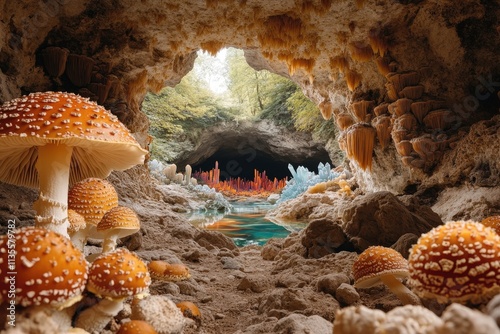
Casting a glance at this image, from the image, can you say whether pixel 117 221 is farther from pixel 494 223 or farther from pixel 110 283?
pixel 494 223

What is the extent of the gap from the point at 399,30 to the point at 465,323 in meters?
6.39

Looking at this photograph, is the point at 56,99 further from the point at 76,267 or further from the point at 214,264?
the point at 214,264

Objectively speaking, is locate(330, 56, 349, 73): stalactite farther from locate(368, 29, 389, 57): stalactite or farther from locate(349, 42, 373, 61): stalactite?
locate(368, 29, 389, 57): stalactite

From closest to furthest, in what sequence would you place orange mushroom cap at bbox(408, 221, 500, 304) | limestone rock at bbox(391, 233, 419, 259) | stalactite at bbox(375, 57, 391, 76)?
1. orange mushroom cap at bbox(408, 221, 500, 304)
2. limestone rock at bbox(391, 233, 419, 259)
3. stalactite at bbox(375, 57, 391, 76)

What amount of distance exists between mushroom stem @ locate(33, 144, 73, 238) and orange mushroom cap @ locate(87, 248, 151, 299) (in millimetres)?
618

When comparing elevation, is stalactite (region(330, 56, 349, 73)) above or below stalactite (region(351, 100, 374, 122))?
above

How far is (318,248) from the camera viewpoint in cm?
439

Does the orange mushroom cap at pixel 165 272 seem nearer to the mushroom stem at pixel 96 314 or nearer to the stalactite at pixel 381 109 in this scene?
the mushroom stem at pixel 96 314

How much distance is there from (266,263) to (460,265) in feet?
12.3

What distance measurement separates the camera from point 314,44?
20.9ft

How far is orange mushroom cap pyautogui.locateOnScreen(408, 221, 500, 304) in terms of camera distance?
4.46 feet

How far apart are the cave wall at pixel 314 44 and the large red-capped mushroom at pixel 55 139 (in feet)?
9.85

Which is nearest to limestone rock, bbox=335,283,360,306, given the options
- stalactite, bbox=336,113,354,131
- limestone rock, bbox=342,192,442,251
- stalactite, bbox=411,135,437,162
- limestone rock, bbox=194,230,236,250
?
limestone rock, bbox=342,192,442,251

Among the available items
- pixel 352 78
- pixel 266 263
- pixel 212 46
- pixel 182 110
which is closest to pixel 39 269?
pixel 266 263
